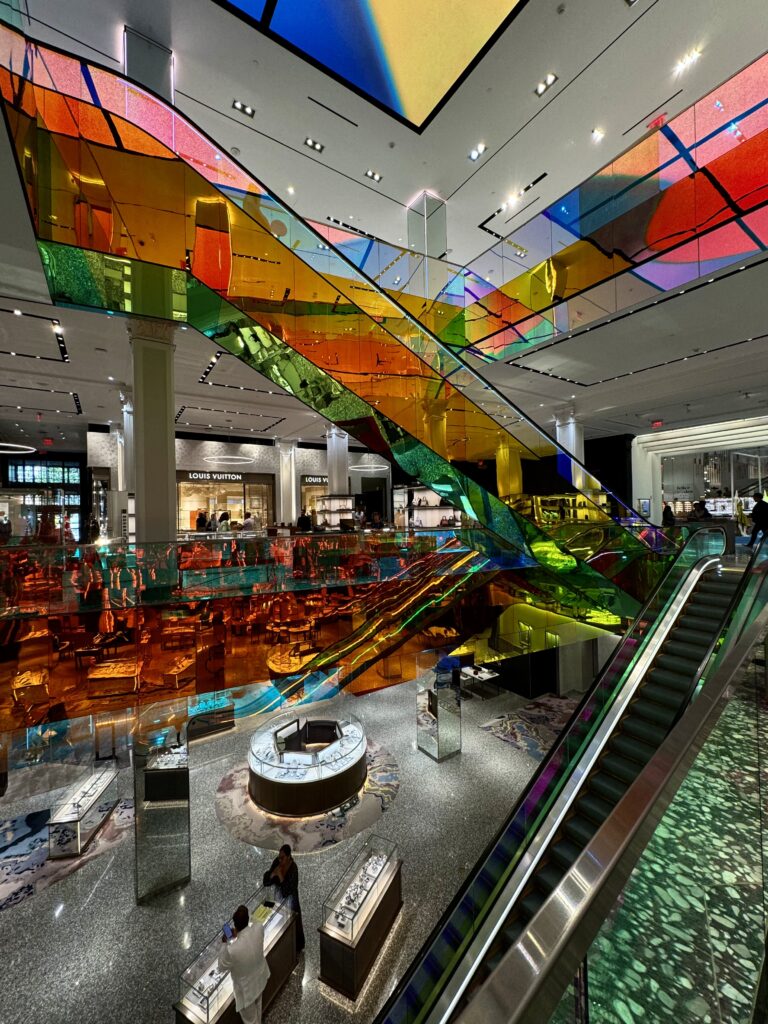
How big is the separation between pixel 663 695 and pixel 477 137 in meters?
9.32

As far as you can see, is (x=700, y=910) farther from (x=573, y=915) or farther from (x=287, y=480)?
(x=287, y=480)

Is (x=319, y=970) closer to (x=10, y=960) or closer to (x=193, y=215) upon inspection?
(x=10, y=960)

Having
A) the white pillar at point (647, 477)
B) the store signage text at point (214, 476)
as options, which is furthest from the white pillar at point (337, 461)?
the white pillar at point (647, 477)

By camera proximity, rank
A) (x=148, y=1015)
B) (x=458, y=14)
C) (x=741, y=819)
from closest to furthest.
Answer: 1. (x=741, y=819)
2. (x=148, y=1015)
3. (x=458, y=14)

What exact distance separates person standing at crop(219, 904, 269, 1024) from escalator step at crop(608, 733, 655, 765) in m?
3.79

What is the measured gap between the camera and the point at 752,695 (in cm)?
375

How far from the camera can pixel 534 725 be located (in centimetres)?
1028

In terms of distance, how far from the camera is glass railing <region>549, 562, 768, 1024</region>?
1.84 metres

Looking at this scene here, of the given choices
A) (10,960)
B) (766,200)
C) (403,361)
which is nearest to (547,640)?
(403,361)

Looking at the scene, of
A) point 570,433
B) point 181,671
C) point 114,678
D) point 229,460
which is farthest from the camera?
point 229,460

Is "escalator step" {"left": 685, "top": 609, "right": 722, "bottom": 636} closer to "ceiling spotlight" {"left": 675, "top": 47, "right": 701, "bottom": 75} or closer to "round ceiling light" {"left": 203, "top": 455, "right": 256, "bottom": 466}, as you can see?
"ceiling spotlight" {"left": 675, "top": 47, "right": 701, "bottom": 75}

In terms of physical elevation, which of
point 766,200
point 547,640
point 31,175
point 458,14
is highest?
point 458,14

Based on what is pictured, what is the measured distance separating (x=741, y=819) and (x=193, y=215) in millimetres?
8516

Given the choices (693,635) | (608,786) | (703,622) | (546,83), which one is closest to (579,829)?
(608,786)
